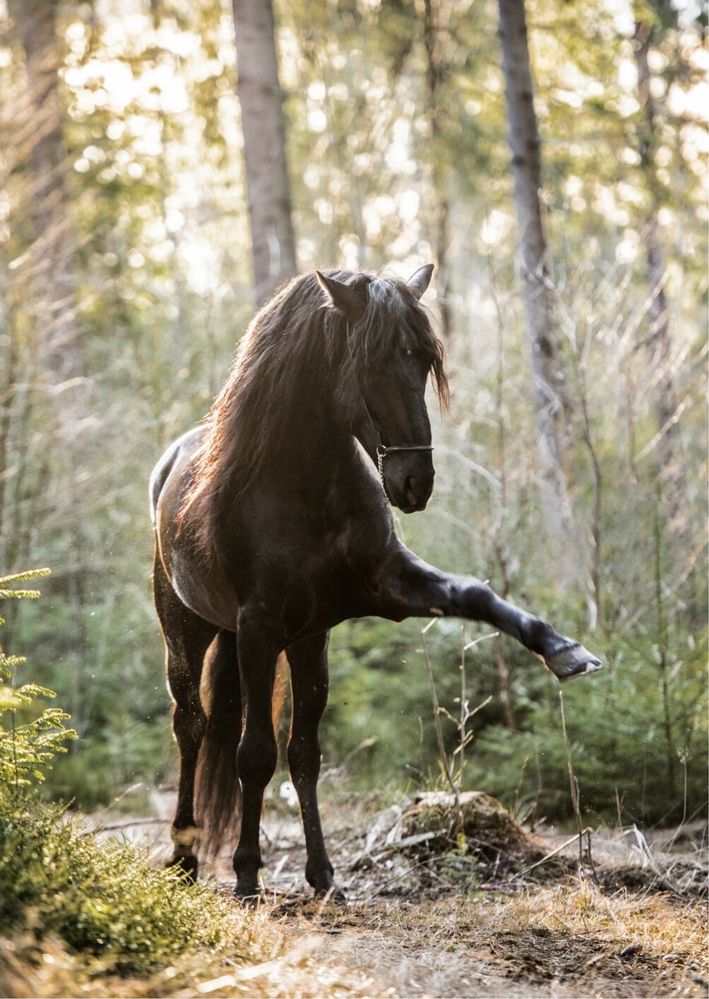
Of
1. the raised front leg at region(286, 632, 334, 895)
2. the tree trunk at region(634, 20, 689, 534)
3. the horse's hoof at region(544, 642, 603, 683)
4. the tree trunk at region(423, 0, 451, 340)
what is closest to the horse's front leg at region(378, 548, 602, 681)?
the horse's hoof at region(544, 642, 603, 683)

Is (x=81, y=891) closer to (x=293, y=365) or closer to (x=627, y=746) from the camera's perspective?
(x=293, y=365)

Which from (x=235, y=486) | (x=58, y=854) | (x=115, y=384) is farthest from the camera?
(x=115, y=384)

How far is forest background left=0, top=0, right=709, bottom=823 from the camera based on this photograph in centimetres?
851

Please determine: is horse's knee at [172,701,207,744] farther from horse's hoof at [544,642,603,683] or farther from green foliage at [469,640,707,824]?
horse's hoof at [544,642,603,683]

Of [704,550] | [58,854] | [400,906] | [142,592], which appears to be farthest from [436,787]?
[142,592]

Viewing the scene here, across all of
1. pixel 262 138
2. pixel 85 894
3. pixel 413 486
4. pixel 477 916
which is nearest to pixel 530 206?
pixel 262 138

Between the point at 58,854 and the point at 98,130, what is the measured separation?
16105mm

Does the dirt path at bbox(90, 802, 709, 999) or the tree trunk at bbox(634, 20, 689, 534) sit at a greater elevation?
the tree trunk at bbox(634, 20, 689, 534)

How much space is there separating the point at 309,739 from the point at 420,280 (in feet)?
7.83

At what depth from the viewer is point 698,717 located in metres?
7.25

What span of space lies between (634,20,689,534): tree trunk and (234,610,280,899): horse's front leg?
3.97 metres

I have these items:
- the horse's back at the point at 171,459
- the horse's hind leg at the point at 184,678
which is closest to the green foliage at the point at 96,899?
the horse's hind leg at the point at 184,678

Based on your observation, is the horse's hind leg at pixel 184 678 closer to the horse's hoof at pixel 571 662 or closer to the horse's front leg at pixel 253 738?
the horse's front leg at pixel 253 738

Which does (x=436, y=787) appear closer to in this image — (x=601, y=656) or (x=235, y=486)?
(x=601, y=656)
